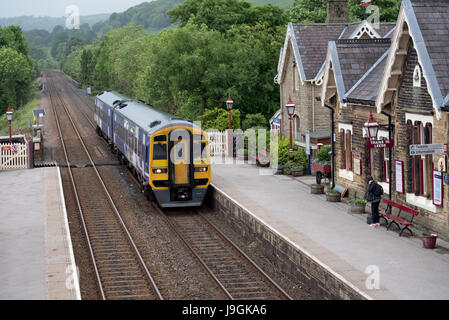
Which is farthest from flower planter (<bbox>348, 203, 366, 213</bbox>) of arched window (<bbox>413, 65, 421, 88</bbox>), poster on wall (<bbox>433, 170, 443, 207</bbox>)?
arched window (<bbox>413, 65, 421, 88</bbox>)

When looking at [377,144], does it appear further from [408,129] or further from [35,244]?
[35,244]

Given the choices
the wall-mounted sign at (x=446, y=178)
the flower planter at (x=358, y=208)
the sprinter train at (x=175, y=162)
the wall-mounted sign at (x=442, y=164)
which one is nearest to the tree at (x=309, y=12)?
the sprinter train at (x=175, y=162)

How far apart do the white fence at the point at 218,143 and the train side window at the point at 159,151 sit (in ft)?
40.1

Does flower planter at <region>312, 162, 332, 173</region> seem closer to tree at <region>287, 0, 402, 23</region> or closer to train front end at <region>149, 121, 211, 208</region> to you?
train front end at <region>149, 121, 211, 208</region>

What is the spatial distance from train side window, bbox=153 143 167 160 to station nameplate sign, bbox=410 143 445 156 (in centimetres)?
1046

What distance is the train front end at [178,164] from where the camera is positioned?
83.3 ft

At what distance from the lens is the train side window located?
1000 inches

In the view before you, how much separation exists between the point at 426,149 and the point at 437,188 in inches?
58.4

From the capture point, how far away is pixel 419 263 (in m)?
16.2

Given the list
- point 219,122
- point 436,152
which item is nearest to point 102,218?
point 436,152

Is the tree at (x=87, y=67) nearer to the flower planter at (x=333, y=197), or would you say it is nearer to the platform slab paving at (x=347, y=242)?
the platform slab paving at (x=347, y=242)

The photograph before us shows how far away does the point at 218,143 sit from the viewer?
38.1 metres

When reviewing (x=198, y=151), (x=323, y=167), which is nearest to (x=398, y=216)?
(x=323, y=167)
